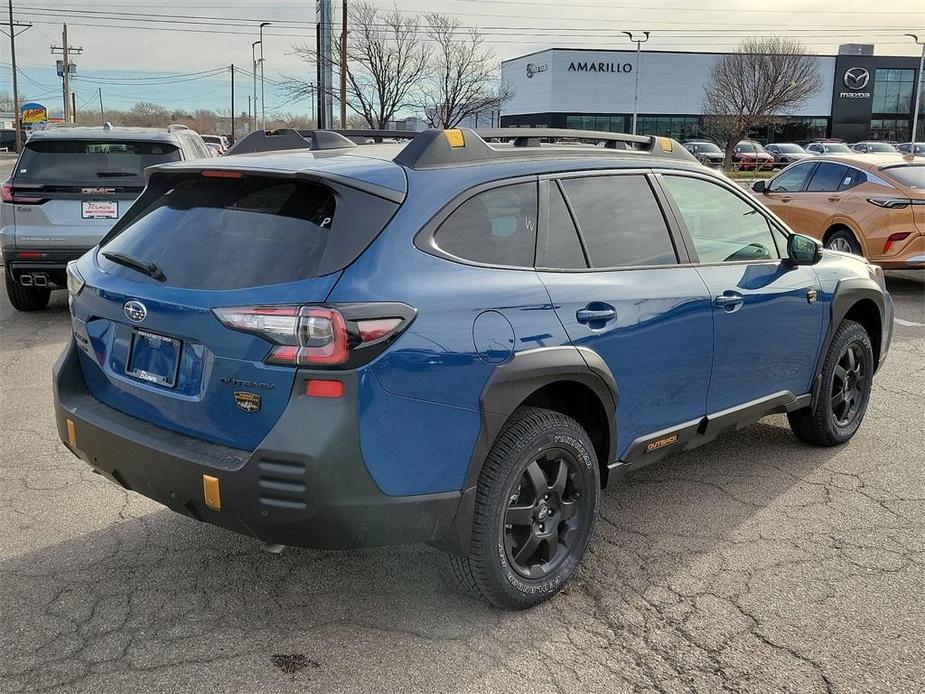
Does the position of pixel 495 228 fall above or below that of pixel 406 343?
above

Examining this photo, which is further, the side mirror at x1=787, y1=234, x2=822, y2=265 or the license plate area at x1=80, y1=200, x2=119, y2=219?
the license plate area at x1=80, y1=200, x2=119, y2=219

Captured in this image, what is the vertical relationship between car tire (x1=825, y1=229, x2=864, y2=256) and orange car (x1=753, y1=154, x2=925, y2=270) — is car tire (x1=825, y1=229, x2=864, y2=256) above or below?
below

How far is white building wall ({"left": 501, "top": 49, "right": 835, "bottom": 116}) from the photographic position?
237ft

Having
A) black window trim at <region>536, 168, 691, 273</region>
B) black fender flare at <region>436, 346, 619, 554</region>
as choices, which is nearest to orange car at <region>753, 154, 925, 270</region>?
black window trim at <region>536, 168, 691, 273</region>

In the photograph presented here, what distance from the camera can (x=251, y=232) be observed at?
3018mm

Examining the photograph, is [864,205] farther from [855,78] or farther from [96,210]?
[855,78]

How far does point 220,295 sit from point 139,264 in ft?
1.90

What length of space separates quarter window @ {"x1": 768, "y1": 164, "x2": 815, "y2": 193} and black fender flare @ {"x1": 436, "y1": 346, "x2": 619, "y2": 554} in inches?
395

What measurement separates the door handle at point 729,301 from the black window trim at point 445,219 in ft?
3.60

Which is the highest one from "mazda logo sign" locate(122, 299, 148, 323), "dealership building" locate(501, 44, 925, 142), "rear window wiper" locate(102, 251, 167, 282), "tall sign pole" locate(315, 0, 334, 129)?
"dealership building" locate(501, 44, 925, 142)

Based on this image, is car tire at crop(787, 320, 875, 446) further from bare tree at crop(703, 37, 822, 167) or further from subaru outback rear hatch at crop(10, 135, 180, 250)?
bare tree at crop(703, 37, 822, 167)

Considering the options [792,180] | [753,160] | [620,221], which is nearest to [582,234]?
[620,221]

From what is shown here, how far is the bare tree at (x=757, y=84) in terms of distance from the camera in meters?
54.8

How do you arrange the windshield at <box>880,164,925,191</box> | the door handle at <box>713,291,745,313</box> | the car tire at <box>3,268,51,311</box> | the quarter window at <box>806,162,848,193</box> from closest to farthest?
1. the door handle at <box>713,291,745,313</box>
2. the car tire at <box>3,268,51,311</box>
3. the windshield at <box>880,164,925,191</box>
4. the quarter window at <box>806,162,848,193</box>
